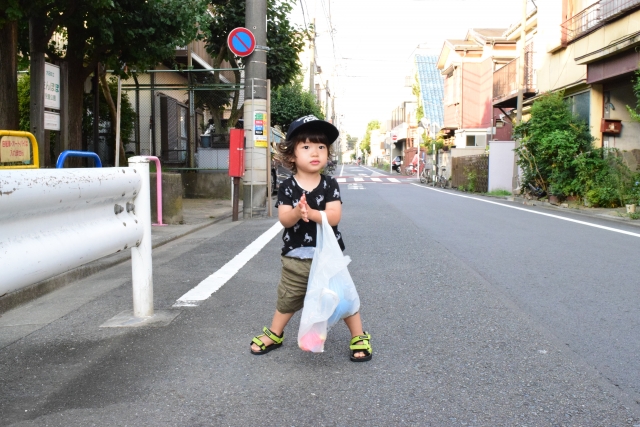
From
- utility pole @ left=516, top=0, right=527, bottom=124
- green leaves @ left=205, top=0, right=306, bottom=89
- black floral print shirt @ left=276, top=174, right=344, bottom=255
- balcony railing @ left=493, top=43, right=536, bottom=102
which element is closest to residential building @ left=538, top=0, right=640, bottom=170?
utility pole @ left=516, top=0, right=527, bottom=124

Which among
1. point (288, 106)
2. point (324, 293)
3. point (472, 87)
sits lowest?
point (324, 293)

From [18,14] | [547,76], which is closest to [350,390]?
[18,14]

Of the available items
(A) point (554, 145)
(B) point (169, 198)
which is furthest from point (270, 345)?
(A) point (554, 145)

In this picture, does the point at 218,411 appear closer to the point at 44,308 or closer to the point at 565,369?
the point at 565,369

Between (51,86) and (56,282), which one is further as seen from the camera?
(51,86)

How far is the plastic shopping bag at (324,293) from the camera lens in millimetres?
3225

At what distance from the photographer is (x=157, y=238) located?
841cm

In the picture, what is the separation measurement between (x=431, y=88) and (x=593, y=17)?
3558cm

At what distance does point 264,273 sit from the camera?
236 inches

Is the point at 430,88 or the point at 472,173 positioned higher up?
the point at 430,88

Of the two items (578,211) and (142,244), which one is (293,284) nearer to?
(142,244)

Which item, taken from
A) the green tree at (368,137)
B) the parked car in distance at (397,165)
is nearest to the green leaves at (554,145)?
the parked car in distance at (397,165)

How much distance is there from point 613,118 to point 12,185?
56.1 feet

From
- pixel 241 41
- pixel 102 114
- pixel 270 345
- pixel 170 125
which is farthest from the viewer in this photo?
pixel 170 125
